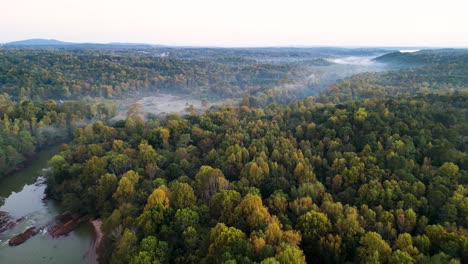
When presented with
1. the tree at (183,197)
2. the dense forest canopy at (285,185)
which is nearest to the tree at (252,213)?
the dense forest canopy at (285,185)

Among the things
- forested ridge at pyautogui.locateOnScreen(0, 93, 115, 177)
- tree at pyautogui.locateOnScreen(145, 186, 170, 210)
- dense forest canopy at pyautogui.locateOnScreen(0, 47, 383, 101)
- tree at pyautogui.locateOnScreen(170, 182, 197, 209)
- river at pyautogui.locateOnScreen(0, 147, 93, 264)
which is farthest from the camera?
dense forest canopy at pyautogui.locateOnScreen(0, 47, 383, 101)

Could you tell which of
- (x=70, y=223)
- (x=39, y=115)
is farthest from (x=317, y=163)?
(x=39, y=115)

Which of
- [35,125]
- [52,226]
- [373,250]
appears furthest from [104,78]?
[373,250]

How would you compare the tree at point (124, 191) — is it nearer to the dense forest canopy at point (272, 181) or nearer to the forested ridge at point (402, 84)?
the dense forest canopy at point (272, 181)

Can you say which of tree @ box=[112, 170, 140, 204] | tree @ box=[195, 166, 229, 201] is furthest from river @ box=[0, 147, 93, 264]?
tree @ box=[195, 166, 229, 201]

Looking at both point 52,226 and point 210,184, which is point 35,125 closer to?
point 52,226

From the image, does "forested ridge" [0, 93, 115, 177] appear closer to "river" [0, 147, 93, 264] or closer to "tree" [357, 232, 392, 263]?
"river" [0, 147, 93, 264]
